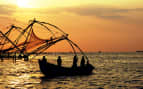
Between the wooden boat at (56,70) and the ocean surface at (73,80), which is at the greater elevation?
the wooden boat at (56,70)

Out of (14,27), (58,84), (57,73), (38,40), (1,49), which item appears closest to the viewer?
(58,84)

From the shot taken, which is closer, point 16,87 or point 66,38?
point 16,87

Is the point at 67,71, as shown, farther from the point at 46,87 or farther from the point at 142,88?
the point at 142,88

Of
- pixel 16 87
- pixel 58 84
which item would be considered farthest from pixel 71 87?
pixel 16 87

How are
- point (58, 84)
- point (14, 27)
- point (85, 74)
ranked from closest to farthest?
point (58, 84)
point (85, 74)
point (14, 27)

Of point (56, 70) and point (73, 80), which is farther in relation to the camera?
point (56, 70)

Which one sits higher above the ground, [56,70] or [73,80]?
[56,70]

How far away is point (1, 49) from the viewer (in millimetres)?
55281

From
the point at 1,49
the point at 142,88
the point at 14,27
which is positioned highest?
the point at 14,27

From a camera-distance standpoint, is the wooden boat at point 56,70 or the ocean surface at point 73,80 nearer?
the ocean surface at point 73,80

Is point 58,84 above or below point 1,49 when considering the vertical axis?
below

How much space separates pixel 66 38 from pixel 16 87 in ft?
34.0

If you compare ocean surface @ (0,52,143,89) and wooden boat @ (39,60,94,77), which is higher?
wooden boat @ (39,60,94,77)

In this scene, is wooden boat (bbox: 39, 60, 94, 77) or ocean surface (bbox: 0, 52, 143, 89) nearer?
ocean surface (bbox: 0, 52, 143, 89)
